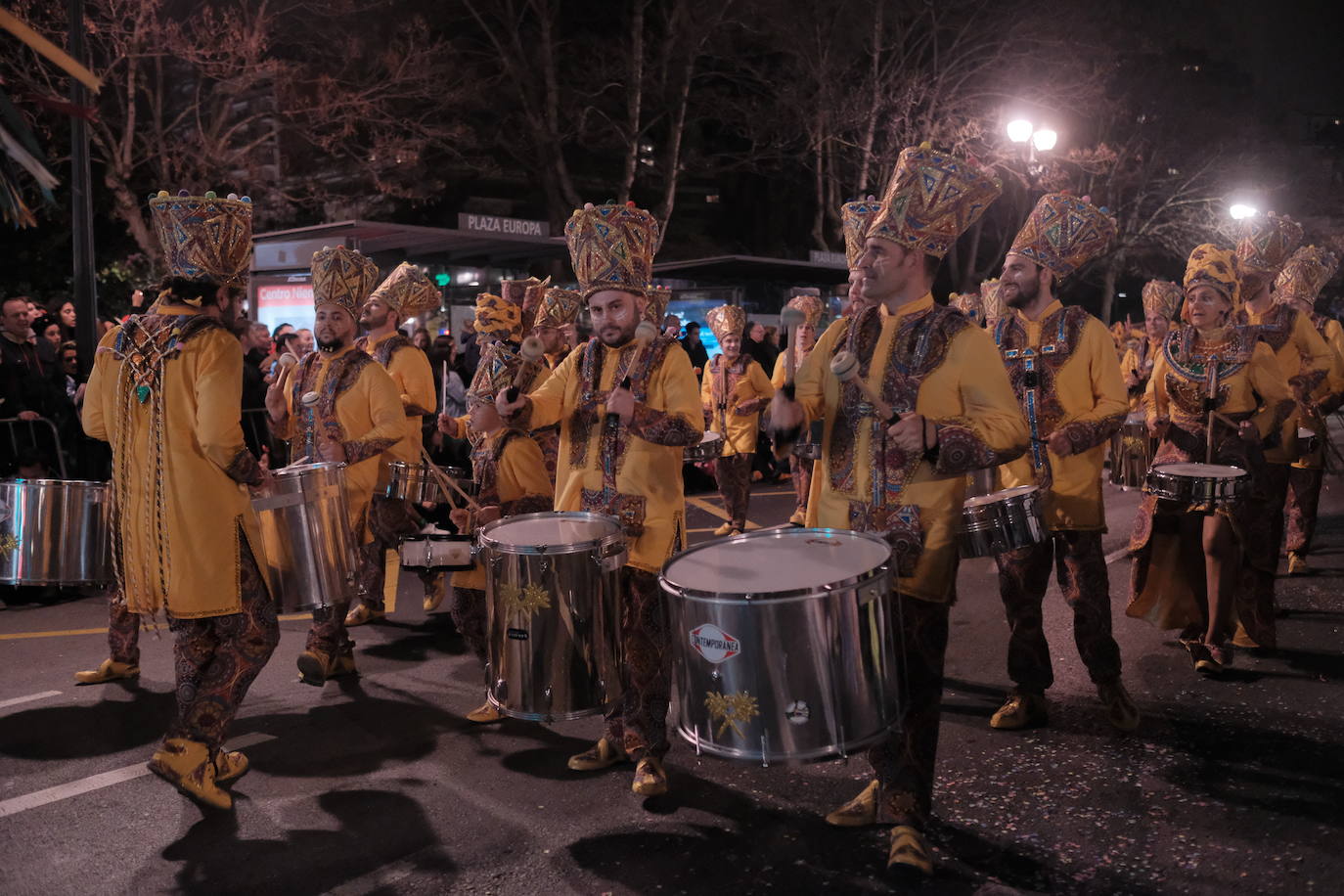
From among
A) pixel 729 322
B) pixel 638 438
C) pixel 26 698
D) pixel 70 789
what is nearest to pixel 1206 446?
pixel 638 438

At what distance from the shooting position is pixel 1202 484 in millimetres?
6023

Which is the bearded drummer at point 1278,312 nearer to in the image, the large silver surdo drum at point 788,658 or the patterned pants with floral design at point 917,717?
the patterned pants with floral design at point 917,717

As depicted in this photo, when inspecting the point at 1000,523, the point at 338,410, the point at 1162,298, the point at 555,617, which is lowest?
the point at 555,617

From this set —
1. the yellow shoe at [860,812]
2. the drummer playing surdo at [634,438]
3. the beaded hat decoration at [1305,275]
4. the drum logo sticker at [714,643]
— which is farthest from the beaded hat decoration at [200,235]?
the beaded hat decoration at [1305,275]

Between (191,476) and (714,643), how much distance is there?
93.9 inches

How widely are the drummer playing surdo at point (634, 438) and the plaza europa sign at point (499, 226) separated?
12.1 meters

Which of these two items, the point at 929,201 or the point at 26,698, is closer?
the point at 929,201

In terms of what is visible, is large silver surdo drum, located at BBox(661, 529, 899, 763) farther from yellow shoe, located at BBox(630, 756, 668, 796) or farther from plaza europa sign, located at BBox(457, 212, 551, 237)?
Answer: plaza europa sign, located at BBox(457, 212, 551, 237)

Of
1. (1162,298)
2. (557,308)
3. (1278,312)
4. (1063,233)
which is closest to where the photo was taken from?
(1063,233)

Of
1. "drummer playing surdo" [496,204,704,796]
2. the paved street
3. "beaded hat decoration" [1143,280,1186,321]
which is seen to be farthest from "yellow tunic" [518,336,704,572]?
"beaded hat decoration" [1143,280,1186,321]

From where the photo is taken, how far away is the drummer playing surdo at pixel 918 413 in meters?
3.99

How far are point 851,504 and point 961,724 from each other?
2.12 metres

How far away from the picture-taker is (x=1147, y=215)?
33.4m

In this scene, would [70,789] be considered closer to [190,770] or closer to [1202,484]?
[190,770]
